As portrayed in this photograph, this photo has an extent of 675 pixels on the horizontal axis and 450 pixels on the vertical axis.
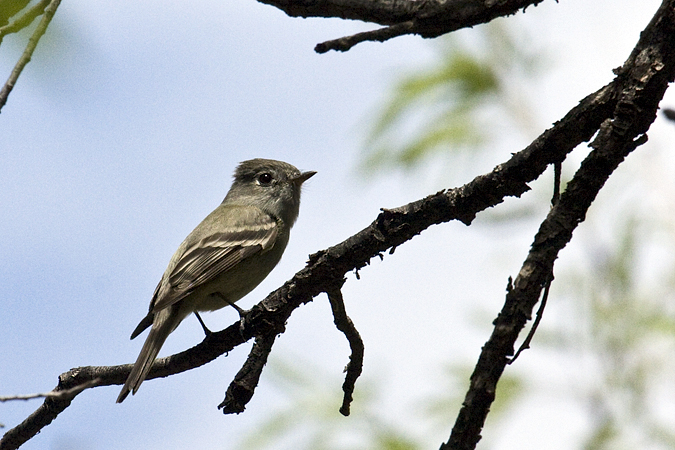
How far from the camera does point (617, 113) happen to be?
2.31 meters

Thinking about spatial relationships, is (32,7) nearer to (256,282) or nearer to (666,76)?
(666,76)

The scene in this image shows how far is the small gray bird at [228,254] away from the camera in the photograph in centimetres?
530

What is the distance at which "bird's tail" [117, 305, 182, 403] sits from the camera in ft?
12.3

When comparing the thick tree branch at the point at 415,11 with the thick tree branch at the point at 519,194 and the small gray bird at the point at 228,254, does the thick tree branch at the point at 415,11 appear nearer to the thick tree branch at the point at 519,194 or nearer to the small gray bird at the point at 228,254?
the thick tree branch at the point at 519,194

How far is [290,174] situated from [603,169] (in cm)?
540

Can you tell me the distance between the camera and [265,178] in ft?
24.7

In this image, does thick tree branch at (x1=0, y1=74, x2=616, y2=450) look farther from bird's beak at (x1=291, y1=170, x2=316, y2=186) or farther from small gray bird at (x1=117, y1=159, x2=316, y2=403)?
bird's beak at (x1=291, y1=170, x2=316, y2=186)

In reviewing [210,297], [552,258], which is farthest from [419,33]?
[210,297]

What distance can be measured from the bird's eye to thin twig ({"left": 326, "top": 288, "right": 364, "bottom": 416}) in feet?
14.4

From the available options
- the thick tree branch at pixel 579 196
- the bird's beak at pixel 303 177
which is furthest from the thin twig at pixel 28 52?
the bird's beak at pixel 303 177

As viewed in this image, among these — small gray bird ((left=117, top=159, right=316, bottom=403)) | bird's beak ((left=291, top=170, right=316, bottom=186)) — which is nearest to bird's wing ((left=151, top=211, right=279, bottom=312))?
small gray bird ((left=117, top=159, right=316, bottom=403))

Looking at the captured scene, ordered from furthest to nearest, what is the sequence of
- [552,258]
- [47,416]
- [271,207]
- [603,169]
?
[271,207]
[47,416]
[603,169]
[552,258]

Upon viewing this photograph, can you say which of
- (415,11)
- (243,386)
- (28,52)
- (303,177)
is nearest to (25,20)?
(28,52)

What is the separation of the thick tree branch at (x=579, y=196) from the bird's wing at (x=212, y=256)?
3.60 m
